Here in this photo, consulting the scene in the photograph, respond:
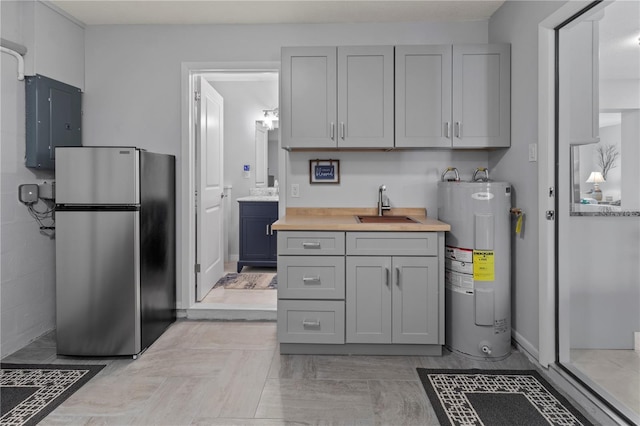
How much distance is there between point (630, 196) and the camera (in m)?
5.14

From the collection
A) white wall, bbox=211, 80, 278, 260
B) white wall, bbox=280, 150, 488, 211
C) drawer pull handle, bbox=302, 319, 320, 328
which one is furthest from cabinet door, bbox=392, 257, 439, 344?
white wall, bbox=211, 80, 278, 260

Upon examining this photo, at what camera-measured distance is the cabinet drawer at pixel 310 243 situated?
2.57 metres

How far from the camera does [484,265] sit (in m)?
2.53

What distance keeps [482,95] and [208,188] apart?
Result: 2494mm

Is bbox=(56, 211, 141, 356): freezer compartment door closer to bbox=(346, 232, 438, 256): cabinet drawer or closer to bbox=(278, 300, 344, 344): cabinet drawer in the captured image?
bbox=(278, 300, 344, 344): cabinet drawer

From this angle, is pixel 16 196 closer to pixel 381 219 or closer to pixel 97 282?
pixel 97 282

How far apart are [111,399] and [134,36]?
2743mm

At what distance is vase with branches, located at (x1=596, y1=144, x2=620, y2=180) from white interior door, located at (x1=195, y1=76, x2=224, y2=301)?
18.2ft

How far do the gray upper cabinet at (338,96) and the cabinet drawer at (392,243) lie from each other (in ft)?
2.32

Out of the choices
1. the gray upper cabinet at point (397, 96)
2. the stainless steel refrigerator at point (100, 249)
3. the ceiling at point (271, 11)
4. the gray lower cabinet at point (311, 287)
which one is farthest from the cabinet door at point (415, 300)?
the ceiling at point (271, 11)

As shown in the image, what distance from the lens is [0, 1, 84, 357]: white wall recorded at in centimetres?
256

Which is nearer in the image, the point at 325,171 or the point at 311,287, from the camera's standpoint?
the point at 311,287

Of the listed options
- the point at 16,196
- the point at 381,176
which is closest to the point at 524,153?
the point at 381,176

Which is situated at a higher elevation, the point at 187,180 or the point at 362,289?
the point at 187,180
